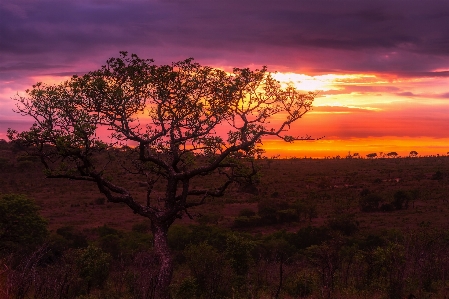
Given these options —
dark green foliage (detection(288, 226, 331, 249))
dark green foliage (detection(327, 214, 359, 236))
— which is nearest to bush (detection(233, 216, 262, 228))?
dark green foliage (detection(327, 214, 359, 236))

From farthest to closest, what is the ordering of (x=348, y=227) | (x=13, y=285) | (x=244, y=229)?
1. (x=244, y=229)
2. (x=348, y=227)
3. (x=13, y=285)

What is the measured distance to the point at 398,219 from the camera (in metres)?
51.7

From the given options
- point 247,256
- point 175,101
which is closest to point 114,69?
point 175,101

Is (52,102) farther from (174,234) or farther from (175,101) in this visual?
(174,234)

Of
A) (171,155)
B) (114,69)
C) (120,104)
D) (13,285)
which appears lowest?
(13,285)

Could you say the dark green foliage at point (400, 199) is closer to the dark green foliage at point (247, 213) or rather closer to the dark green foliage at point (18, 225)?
the dark green foliage at point (247, 213)

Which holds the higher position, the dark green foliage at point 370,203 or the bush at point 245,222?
the dark green foliage at point 370,203

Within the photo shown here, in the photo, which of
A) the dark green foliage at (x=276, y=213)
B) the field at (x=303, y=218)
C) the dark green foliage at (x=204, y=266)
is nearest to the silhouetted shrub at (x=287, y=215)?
the dark green foliage at (x=276, y=213)

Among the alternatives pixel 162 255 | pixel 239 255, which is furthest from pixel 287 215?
pixel 162 255

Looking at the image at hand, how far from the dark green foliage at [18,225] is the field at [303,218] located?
284 inches

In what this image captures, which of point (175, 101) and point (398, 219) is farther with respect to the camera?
point (398, 219)

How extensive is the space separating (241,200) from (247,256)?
44461mm

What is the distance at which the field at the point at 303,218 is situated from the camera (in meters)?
20.7

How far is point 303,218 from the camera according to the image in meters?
55.7
